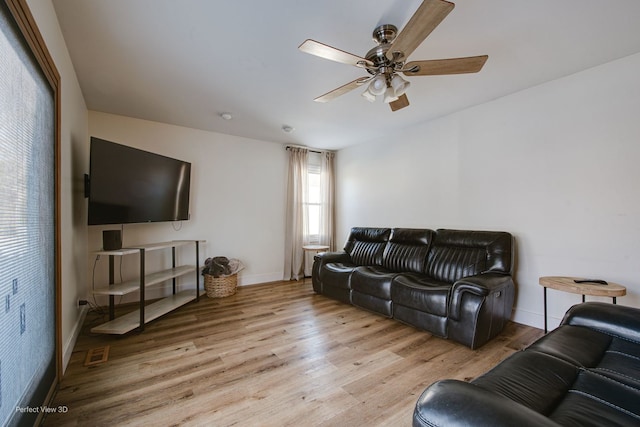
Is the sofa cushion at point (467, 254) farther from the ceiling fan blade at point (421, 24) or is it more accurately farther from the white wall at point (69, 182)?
the white wall at point (69, 182)

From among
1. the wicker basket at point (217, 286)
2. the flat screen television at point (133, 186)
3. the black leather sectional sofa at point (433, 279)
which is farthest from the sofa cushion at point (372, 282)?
the flat screen television at point (133, 186)

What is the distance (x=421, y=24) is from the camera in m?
1.43

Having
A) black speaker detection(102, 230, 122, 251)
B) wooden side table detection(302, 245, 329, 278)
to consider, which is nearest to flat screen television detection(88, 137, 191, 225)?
black speaker detection(102, 230, 122, 251)

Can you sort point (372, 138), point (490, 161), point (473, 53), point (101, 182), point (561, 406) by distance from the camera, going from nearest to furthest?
point (561, 406) → point (473, 53) → point (101, 182) → point (490, 161) → point (372, 138)

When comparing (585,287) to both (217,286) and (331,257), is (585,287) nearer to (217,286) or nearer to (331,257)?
(331,257)

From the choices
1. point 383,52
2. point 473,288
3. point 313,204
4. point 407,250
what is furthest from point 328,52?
point 313,204

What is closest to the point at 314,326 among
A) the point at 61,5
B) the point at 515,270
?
the point at 515,270

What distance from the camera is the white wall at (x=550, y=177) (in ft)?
7.63

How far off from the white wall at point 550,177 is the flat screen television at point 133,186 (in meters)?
3.33

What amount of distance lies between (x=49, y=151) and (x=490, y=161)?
158 inches

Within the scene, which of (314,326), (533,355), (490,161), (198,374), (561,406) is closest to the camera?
(561,406)

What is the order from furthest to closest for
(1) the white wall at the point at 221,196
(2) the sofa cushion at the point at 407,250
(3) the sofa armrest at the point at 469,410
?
(1) the white wall at the point at 221,196 → (2) the sofa cushion at the point at 407,250 → (3) the sofa armrest at the point at 469,410

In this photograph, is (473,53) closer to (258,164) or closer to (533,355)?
(533,355)

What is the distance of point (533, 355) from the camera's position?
1.26 meters
